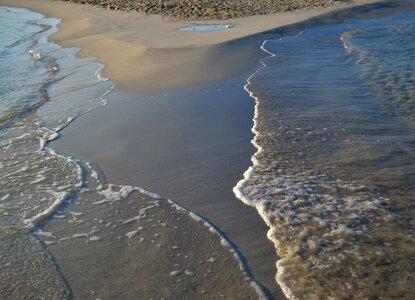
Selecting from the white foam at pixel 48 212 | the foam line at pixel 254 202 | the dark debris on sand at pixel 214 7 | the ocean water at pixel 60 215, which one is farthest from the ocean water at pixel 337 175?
the dark debris on sand at pixel 214 7

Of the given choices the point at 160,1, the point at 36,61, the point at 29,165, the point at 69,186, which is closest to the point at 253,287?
the point at 69,186

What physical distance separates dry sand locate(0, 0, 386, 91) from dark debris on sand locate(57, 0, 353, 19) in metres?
0.91

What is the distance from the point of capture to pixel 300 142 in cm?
602

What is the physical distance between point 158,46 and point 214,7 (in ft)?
25.8

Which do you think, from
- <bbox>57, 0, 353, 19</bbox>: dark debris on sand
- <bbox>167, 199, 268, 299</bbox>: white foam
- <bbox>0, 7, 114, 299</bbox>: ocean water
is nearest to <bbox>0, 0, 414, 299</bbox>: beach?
<bbox>167, 199, 268, 299</bbox>: white foam

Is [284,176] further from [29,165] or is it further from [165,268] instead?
[29,165]

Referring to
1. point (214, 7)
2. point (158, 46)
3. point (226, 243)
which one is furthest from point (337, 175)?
point (214, 7)

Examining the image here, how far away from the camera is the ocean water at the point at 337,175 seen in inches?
144

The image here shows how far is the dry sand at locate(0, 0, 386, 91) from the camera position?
9701 mm

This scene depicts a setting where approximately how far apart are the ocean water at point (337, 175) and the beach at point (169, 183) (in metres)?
0.21

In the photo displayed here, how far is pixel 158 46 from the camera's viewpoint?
1247 cm

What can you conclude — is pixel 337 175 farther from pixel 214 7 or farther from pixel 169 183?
pixel 214 7

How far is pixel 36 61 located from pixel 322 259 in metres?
10.9

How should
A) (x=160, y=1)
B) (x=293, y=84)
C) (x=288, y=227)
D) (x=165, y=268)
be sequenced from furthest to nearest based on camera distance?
(x=160, y=1) → (x=293, y=84) → (x=288, y=227) → (x=165, y=268)
